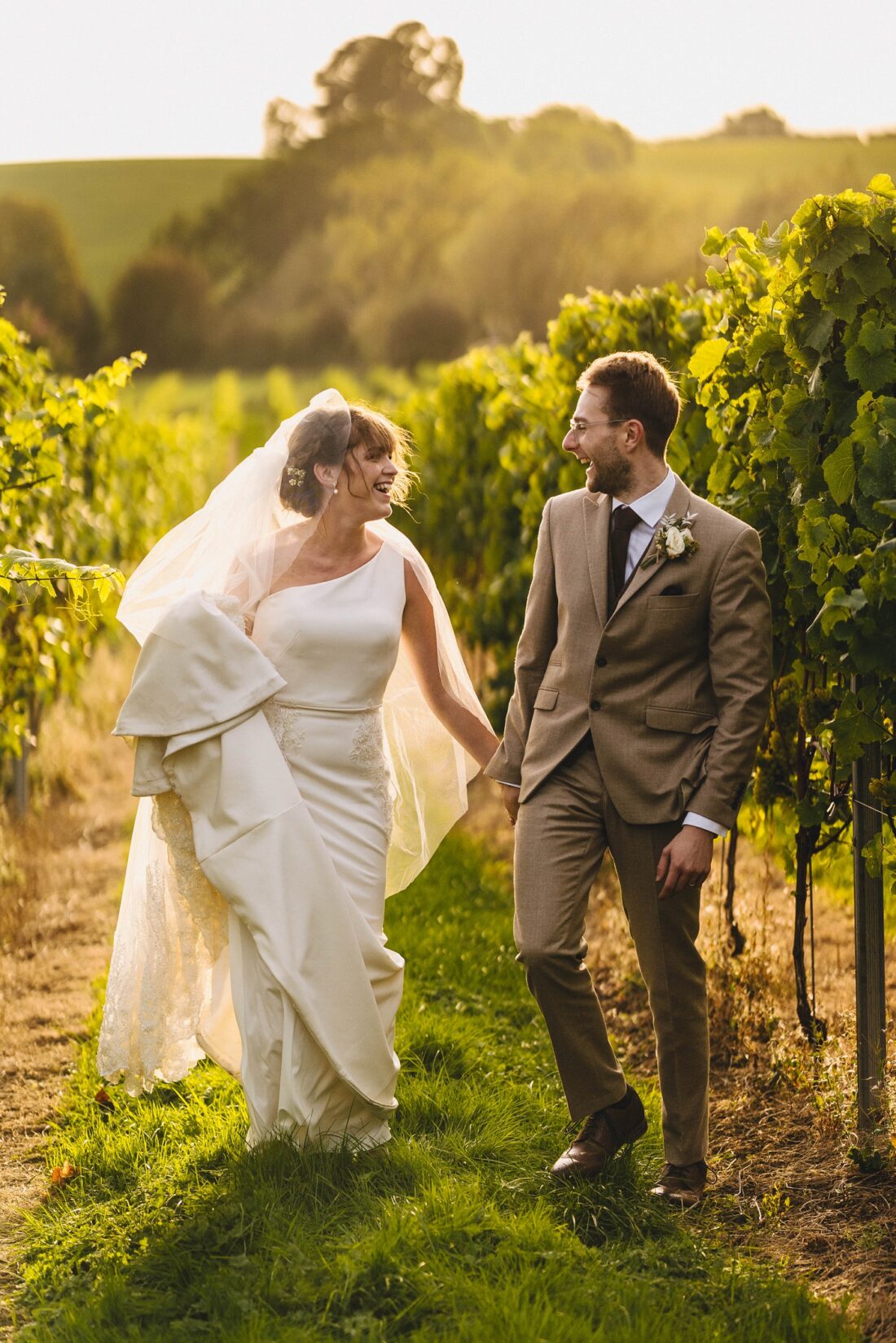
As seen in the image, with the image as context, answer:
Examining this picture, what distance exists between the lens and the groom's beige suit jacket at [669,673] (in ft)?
12.5

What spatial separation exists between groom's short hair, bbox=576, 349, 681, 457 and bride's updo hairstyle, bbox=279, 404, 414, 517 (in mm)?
727

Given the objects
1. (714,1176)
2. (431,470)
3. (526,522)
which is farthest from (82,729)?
(714,1176)

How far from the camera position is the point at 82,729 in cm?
1121

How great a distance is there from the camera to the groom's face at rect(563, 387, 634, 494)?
397 cm

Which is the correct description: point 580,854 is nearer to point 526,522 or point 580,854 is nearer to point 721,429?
point 721,429

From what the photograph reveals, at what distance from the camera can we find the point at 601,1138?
4.08 m

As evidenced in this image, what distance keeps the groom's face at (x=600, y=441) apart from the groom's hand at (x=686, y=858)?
103cm

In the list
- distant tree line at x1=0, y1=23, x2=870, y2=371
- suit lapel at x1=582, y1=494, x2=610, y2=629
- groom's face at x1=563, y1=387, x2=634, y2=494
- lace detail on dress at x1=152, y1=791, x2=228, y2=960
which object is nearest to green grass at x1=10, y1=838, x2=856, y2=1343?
lace detail on dress at x1=152, y1=791, x2=228, y2=960

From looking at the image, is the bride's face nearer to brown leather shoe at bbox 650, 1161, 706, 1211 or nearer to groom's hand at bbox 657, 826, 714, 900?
groom's hand at bbox 657, 826, 714, 900

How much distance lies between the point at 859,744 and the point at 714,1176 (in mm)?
1469

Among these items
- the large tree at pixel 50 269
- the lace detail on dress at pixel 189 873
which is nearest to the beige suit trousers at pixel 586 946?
the lace detail on dress at pixel 189 873

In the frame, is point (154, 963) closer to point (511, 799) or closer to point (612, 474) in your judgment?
point (511, 799)

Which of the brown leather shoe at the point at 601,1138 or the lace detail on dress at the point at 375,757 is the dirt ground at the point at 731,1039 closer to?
the brown leather shoe at the point at 601,1138

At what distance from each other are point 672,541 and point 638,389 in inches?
18.4
